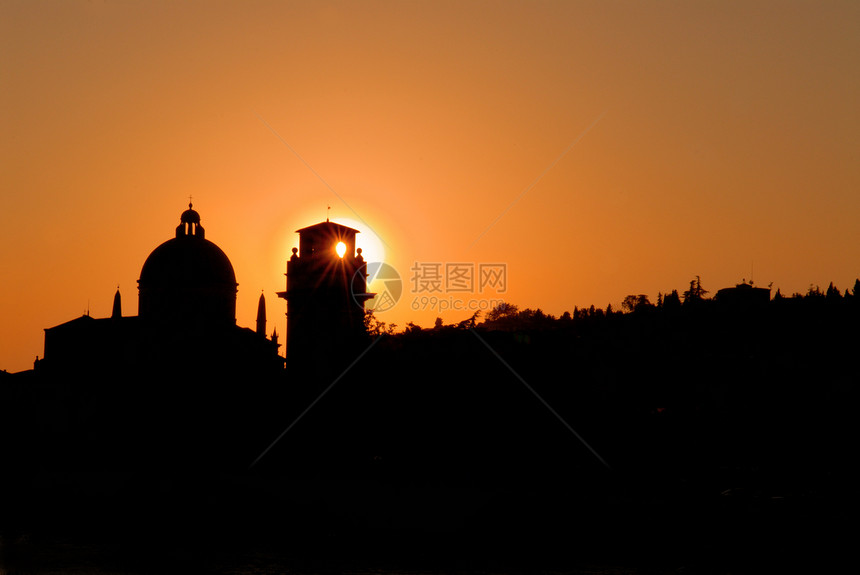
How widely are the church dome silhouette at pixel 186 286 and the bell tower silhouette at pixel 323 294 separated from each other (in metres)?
6.56

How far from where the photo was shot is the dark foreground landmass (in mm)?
37938

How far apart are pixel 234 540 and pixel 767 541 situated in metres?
20.2

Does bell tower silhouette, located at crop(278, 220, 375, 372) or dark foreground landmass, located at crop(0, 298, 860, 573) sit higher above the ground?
bell tower silhouette, located at crop(278, 220, 375, 372)

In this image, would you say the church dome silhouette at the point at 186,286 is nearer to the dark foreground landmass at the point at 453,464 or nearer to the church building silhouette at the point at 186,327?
the church building silhouette at the point at 186,327

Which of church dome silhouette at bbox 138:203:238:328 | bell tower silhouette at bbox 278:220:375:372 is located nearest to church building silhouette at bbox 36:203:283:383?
church dome silhouette at bbox 138:203:238:328

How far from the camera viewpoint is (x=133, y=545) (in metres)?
38.9

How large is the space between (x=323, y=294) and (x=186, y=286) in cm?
1034

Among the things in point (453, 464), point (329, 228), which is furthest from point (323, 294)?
point (453, 464)

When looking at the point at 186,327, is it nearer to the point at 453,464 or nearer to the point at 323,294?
the point at 323,294

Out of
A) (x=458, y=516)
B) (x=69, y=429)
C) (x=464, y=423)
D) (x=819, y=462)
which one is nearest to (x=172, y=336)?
(x=69, y=429)

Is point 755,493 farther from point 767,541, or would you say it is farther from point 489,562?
point 489,562

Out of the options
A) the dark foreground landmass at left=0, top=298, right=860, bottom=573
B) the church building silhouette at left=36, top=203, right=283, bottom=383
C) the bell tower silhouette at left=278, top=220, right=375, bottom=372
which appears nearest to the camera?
the dark foreground landmass at left=0, top=298, right=860, bottom=573

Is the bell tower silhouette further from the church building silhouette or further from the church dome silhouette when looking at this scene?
the church dome silhouette

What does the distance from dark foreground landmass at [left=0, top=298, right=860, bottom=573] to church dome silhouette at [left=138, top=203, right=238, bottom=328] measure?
15.2 ft
